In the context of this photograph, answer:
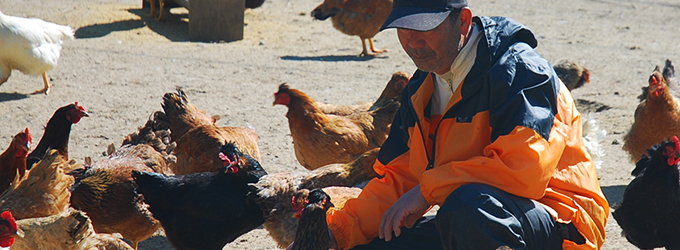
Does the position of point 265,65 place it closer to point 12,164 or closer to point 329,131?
point 329,131

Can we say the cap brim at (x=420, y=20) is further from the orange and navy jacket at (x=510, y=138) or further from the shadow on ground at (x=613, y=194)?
the shadow on ground at (x=613, y=194)

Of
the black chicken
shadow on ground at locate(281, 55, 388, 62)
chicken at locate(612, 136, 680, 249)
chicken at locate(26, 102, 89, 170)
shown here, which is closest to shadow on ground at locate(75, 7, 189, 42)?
shadow on ground at locate(281, 55, 388, 62)

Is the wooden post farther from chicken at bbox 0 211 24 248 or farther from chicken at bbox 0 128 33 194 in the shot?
chicken at bbox 0 211 24 248

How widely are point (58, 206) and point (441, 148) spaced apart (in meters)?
2.32

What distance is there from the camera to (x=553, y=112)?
7.11 ft

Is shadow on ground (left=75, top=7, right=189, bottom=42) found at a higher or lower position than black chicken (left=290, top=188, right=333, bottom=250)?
lower

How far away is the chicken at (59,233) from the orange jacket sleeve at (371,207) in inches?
51.5

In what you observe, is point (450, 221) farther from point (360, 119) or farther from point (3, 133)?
point (3, 133)

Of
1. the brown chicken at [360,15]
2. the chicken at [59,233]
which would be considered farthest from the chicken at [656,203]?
the brown chicken at [360,15]

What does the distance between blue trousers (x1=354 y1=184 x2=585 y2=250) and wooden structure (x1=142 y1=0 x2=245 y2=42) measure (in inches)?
305

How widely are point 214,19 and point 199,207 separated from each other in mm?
6350

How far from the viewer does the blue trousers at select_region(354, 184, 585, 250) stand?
2078 millimetres

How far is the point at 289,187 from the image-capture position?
376 centimetres

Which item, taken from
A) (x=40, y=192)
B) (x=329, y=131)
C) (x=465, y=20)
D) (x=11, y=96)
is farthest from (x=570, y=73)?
(x=11, y=96)
